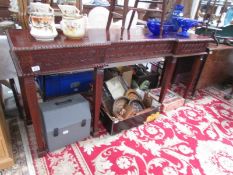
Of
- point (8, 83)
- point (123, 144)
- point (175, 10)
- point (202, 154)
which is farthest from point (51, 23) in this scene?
point (202, 154)

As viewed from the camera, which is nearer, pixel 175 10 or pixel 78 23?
pixel 78 23

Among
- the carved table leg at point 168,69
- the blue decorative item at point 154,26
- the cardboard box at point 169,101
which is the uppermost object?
the blue decorative item at point 154,26

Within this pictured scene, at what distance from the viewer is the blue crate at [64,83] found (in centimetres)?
168

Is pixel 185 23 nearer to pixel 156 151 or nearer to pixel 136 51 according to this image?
pixel 136 51

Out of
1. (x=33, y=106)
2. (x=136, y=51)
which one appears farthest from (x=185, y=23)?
(x=33, y=106)

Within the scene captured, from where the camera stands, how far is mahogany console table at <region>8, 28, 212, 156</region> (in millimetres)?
970

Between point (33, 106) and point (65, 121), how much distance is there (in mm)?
256

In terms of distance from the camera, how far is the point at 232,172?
1.37 metres

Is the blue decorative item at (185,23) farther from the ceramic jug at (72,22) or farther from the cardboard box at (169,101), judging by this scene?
the ceramic jug at (72,22)

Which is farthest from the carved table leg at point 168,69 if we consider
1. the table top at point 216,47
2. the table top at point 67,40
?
the table top at point 216,47

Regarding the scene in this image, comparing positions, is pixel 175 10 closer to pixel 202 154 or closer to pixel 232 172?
pixel 202 154

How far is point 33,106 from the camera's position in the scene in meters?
1.11

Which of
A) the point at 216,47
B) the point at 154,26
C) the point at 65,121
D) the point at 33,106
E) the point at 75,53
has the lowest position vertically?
the point at 65,121

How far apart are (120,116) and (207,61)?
1213 millimetres
